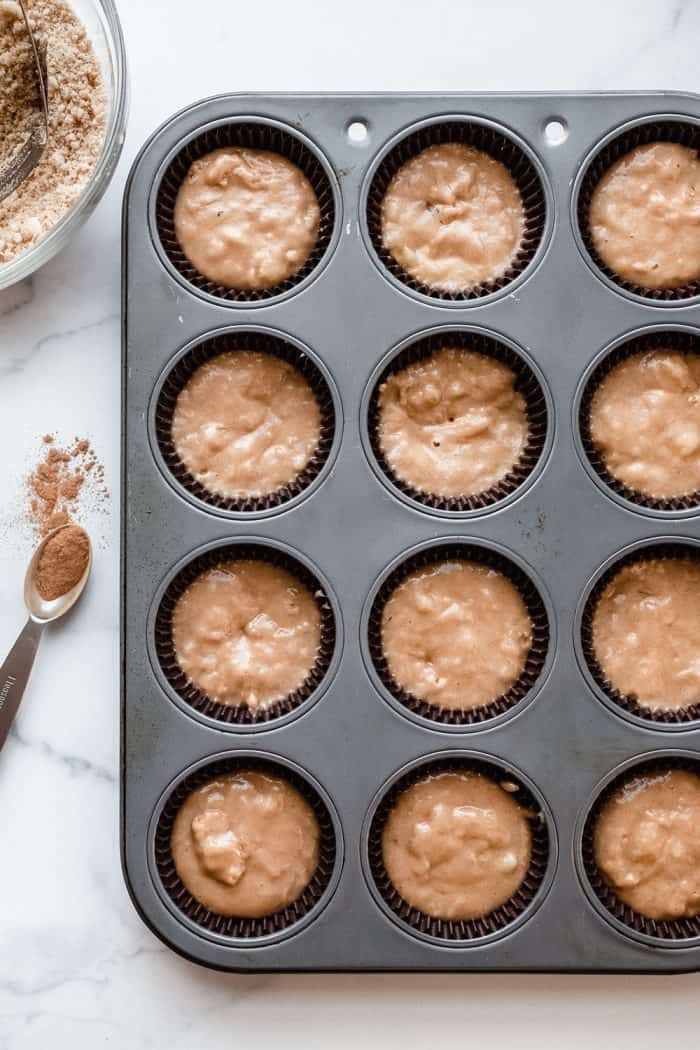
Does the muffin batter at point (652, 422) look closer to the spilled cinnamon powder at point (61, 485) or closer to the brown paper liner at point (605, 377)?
the brown paper liner at point (605, 377)

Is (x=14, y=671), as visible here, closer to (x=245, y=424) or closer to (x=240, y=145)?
(x=245, y=424)

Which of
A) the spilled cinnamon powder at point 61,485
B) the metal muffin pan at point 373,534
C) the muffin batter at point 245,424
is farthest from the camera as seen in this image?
the spilled cinnamon powder at point 61,485

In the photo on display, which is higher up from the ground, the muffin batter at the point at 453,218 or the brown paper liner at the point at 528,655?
the muffin batter at the point at 453,218

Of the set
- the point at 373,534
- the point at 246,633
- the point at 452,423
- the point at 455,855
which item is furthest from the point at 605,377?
the point at 455,855

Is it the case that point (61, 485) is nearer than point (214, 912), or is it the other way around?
point (214, 912)

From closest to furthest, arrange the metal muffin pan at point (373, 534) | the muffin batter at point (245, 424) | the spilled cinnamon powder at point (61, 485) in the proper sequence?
the metal muffin pan at point (373, 534) → the muffin batter at point (245, 424) → the spilled cinnamon powder at point (61, 485)

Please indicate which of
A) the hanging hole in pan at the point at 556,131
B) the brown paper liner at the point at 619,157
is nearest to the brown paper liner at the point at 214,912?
the brown paper liner at the point at 619,157
